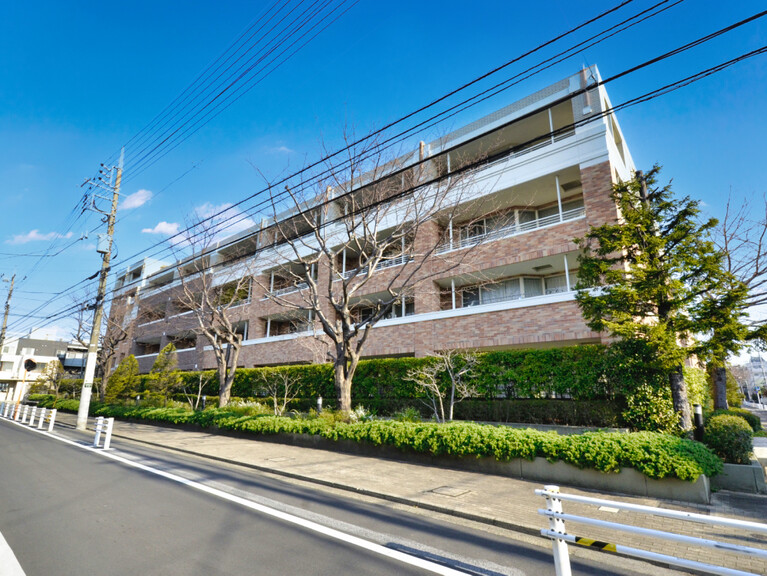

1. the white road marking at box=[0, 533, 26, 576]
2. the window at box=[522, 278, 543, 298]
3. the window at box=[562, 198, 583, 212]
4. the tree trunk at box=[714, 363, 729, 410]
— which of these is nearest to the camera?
the white road marking at box=[0, 533, 26, 576]

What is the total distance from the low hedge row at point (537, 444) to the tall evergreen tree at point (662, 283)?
101 inches

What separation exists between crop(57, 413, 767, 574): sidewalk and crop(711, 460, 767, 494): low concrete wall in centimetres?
20

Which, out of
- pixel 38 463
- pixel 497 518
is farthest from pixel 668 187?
pixel 38 463

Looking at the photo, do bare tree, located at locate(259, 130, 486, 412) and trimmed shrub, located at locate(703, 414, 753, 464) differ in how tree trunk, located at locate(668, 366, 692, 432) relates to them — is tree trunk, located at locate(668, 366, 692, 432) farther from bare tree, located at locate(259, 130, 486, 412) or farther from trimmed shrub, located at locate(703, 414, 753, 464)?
bare tree, located at locate(259, 130, 486, 412)

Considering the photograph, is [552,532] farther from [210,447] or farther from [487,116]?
[487,116]

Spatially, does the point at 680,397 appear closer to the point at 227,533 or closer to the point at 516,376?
the point at 516,376

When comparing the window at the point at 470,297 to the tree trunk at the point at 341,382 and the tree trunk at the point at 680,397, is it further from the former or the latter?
the tree trunk at the point at 680,397

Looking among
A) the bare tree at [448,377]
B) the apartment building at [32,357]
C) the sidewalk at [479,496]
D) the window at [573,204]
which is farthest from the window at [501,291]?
the apartment building at [32,357]

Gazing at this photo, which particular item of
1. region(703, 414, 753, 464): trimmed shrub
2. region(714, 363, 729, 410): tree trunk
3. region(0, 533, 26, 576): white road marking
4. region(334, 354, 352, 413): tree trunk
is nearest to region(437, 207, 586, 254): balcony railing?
region(334, 354, 352, 413): tree trunk

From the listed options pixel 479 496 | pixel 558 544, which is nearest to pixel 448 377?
pixel 479 496

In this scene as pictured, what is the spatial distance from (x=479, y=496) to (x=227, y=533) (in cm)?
380

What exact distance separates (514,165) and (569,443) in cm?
1359

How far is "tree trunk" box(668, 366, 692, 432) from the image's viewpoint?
9203 mm

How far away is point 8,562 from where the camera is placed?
12.4ft
